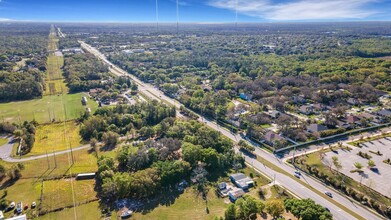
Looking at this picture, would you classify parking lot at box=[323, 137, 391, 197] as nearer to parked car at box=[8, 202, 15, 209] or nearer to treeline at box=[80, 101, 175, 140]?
treeline at box=[80, 101, 175, 140]

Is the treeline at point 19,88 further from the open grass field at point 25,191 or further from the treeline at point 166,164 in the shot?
the treeline at point 166,164

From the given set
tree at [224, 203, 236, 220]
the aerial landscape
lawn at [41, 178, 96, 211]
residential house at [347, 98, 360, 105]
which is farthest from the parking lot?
lawn at [41, 178, 96, 211]

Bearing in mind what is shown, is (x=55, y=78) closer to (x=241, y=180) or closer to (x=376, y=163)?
(x=241, y=180)

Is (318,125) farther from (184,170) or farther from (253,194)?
(184,170)

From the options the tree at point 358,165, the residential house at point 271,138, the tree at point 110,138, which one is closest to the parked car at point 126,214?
the tree at point 110,138

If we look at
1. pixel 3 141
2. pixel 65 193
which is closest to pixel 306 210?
pixel 65 193
